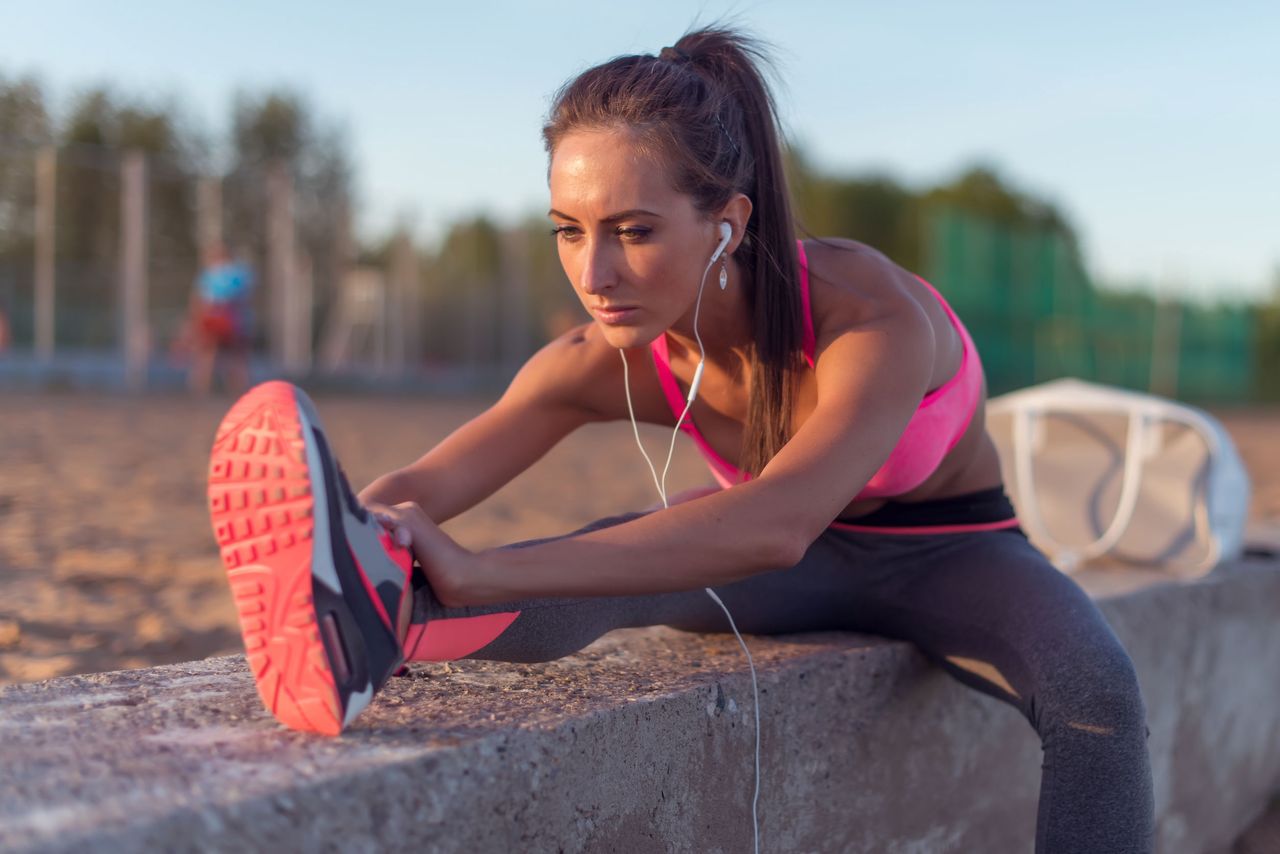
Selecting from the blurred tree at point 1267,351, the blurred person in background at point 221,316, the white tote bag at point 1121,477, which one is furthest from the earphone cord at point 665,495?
the blurred tree at point 1267,351

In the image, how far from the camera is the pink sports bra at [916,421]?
189 cm

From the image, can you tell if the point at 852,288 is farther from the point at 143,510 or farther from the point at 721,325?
the point at 143,510

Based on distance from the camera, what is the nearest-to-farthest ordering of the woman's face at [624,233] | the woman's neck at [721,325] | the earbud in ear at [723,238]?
1. the woman's face at [624,233]
2. the earbud in ear at [723,238]
3. the woman's neck at [721,325]

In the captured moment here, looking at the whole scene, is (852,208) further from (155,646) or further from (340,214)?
(155,646)

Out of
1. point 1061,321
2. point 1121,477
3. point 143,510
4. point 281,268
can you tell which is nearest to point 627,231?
point 1121,477

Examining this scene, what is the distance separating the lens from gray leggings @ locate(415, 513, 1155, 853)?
1733 mm

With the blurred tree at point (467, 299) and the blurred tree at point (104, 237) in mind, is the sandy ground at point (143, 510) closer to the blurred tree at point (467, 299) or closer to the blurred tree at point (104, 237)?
the blurred tree at point (104, 237)

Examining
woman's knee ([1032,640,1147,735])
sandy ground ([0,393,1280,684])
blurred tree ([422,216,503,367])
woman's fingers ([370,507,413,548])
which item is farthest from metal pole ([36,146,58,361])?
woman's knee ([1032,640,1147,735])

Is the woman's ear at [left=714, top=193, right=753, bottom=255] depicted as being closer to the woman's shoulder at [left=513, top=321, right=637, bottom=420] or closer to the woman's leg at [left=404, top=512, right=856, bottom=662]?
the woman's shoulder at [left=513, top=321, right=637, bottom=420]

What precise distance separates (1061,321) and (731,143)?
17.9 m

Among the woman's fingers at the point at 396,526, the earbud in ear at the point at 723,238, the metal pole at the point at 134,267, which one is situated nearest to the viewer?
the woman's fingers at the point at 396,526

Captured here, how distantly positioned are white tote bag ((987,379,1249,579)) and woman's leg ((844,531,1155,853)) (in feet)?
4.55

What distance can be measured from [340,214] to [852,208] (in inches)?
942

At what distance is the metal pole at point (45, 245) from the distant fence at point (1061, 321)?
11.1 meters
